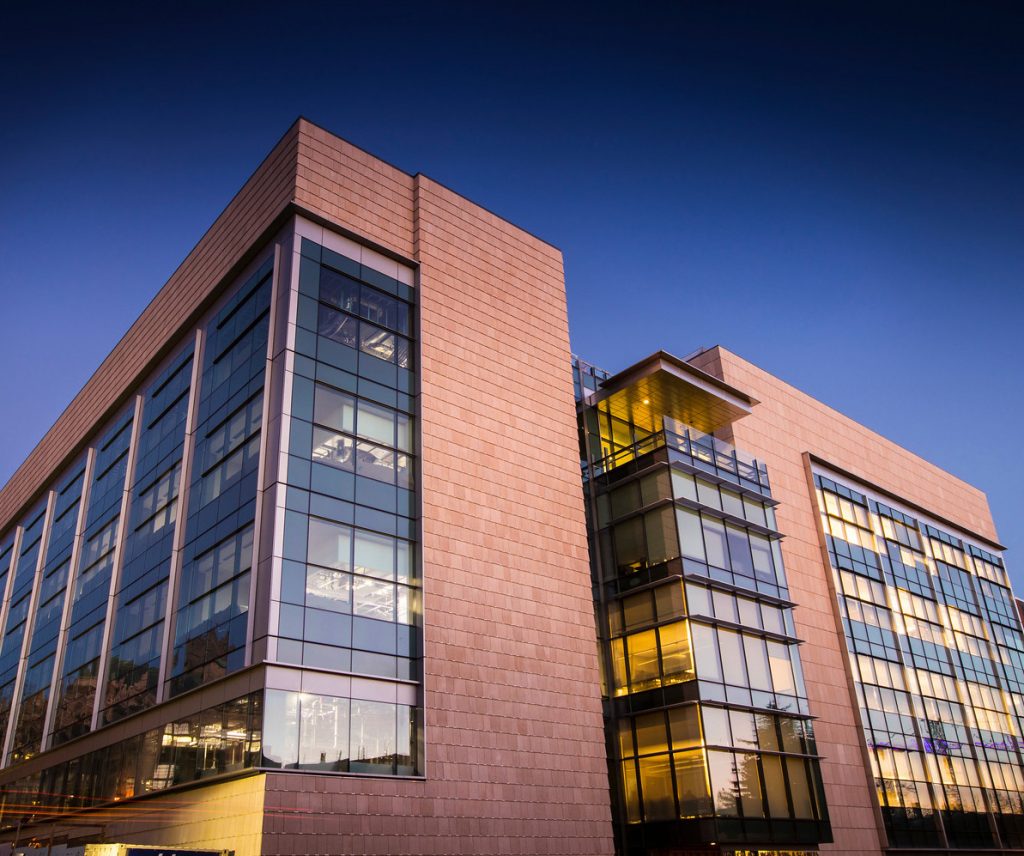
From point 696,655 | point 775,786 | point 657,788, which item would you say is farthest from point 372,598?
point 775,786

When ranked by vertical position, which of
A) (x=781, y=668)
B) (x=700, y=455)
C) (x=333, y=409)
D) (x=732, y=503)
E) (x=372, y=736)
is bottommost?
(x=372, y=736)

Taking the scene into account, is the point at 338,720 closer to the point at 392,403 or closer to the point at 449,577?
the point at 449,577

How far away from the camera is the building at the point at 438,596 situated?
Answer: 27.7m

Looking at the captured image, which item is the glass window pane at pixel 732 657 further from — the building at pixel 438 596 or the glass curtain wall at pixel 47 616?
the glass curtain wall at pixel 47 616

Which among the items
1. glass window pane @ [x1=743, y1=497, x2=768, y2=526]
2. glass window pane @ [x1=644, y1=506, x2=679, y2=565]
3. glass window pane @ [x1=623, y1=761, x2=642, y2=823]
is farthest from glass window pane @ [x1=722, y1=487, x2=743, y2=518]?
glass window pane @ [x1=623, y1=761, x2=642, y2=823]

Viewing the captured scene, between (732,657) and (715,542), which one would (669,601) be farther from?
(715,542)

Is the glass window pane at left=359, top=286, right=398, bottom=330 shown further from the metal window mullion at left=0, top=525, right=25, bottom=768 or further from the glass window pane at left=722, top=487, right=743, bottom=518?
the metal window mullion at left=0, top=525, right=25, bottom=768

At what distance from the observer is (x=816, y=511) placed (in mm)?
46531

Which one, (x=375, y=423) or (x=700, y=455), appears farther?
(x=700, y=455)

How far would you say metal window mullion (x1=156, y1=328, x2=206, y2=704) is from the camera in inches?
1250

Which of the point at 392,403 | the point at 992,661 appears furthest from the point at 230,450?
the point at 992,661

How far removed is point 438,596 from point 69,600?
23034 millimetres

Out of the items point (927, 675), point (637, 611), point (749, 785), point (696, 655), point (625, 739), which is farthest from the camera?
point (927, 675)

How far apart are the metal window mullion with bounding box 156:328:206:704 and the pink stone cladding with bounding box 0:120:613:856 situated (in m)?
3.12
